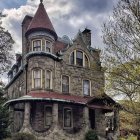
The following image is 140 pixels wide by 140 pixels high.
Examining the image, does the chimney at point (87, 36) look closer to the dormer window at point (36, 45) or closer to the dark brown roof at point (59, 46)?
the dark brown roof at point (59, 46)

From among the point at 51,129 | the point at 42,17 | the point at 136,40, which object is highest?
the point at 42,17

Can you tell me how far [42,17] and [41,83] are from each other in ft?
26.4

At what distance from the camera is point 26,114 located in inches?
1384

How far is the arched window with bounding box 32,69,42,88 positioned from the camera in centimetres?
3916

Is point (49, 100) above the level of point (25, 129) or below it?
above

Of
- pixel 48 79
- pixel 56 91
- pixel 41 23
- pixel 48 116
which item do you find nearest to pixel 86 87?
pixel 56 91

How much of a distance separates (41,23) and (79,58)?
619 centimetres

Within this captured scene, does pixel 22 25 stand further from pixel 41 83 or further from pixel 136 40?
pixel 136 40

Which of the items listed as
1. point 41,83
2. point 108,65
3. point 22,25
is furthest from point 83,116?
point 108,65

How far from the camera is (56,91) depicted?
40.2m

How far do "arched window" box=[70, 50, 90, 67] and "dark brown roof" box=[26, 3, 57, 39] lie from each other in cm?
317

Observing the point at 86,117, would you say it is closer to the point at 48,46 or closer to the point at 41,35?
the point at 48,46

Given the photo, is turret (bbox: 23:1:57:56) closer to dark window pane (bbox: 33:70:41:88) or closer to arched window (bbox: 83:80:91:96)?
dark window pane (bbox: 33:70:41:88)

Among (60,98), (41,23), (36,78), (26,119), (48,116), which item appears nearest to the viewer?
(26,119)
